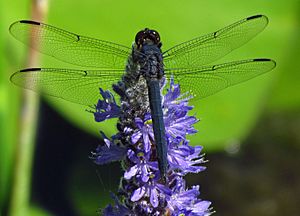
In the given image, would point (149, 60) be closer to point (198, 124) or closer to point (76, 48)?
point (76, 48)

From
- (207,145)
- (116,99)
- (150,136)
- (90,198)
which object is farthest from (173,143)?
(90,198)

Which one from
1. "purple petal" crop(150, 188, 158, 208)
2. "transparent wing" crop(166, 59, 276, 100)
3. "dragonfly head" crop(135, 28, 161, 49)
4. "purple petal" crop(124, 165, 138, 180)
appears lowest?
"purple petal" crop(150, 188, 158, 208)

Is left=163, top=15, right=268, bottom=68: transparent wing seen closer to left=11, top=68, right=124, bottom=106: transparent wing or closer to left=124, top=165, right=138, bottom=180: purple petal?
left=11, top=68, right=124, bottom=106: transparent wing

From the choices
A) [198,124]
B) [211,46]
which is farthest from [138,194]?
[198,124]

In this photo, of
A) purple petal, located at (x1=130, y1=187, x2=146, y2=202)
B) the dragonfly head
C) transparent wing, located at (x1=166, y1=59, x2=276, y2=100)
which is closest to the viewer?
purple petal, located at (x1=130, y1=187, x2=146, y2=202)

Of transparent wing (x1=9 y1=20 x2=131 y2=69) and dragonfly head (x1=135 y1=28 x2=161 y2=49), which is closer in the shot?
dragonfly head (x1=135 y1=28 x2=161 y2=49)

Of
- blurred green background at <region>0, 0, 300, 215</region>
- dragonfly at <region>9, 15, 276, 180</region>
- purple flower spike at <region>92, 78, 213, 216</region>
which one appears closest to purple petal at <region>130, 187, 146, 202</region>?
purple flower spike at <region>92, 78, 213, 216</region>
